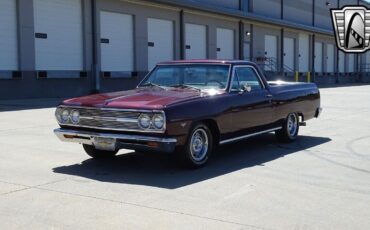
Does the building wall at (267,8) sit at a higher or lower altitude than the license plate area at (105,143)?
higher

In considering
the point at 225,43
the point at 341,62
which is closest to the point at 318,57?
the point at 341,62

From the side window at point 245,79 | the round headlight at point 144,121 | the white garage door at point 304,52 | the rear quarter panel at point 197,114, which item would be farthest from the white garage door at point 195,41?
the round headlight at point 144,121

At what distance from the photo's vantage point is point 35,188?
20.2 feet

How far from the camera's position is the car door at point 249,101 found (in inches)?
318

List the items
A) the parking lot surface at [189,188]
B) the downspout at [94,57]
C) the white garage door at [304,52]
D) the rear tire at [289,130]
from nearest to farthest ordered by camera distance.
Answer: the parking lot surface at [189,188] < the rear tire at [289,130] < the downspout at [94,57] < the white garage door at [304,52]

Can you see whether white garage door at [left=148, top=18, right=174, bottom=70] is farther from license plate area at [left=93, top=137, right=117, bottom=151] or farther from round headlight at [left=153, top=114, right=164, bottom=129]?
round headlight at [left=153, top=114, right=164, bottom=129]

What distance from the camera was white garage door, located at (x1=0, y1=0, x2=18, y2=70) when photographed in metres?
20.8

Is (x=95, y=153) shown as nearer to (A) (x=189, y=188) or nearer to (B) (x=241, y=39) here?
(A) (x=189, y=188)

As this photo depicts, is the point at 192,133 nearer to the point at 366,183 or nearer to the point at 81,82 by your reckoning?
the point at 366,183

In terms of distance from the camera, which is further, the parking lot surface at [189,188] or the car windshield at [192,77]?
the car windshield at [192,77]

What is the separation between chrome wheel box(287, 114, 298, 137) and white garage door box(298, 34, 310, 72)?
36810 millimetres

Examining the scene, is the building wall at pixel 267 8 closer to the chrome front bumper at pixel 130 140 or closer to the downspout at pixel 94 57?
the downspout at pixel 94 57

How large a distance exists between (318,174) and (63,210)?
11.9 feet

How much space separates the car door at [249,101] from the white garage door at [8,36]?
580 inches
